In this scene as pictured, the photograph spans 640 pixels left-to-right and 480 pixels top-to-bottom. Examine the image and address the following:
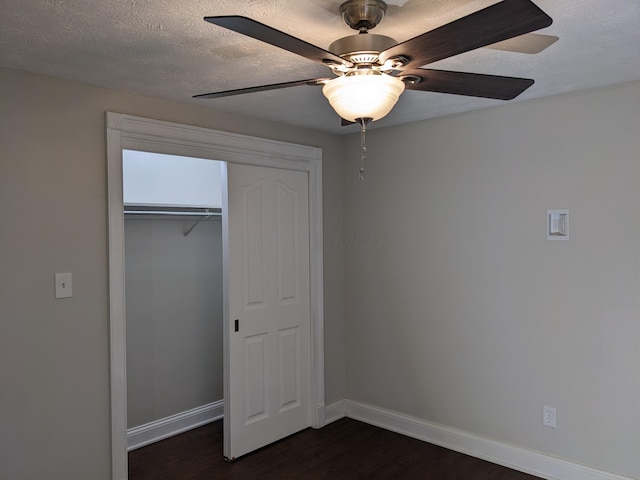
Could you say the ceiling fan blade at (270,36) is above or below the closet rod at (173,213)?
above

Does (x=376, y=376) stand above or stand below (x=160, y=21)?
below

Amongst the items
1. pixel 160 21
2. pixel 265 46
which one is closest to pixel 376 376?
pixel 265 46

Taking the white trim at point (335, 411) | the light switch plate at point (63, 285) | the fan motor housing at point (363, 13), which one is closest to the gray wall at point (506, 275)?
the white trim at point (335, 411)

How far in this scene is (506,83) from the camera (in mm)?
1693

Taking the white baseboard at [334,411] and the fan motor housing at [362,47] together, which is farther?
the white baseboard at [334,411]

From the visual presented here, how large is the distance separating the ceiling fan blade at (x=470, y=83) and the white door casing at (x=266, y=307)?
1.79m

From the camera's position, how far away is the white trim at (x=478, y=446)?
287cm

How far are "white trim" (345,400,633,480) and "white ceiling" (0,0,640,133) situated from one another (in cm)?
219

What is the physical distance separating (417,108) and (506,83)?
1.47m

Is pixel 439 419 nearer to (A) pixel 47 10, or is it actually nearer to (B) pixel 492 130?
(B) pixel 492 130

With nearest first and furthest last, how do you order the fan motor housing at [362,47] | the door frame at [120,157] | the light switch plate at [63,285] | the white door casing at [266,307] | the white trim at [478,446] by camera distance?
the fan motor housing at [362,47] < the light switch plate at [63,285] < the door frame at [120,157] < the white trim at [478,446] < the white door casing at [266,307]

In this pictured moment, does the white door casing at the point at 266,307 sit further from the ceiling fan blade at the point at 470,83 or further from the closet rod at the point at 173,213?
the ceiling fan blade at the point at 470,83

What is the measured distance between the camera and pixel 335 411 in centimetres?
396

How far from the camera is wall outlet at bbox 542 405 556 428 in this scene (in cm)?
295
